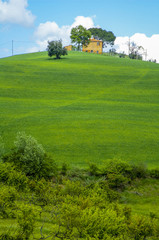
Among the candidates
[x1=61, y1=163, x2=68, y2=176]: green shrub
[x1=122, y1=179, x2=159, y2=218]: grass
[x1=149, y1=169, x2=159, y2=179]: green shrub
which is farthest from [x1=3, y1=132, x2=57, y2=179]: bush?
[x1=149, y1=169, x2=159, y2=179]: green shrub

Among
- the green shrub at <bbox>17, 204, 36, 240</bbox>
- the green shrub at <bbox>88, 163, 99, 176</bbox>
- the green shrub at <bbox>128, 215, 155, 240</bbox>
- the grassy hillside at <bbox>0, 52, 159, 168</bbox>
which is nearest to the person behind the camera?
the green shrub at <bbox>17, 204, 36, 240</bbox>

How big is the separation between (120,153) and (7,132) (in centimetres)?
1422

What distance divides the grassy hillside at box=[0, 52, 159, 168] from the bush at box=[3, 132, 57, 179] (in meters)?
3.41

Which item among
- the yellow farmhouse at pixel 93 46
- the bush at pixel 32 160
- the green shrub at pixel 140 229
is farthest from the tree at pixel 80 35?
the green shrub at pixel 140 229

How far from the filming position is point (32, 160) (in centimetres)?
2666

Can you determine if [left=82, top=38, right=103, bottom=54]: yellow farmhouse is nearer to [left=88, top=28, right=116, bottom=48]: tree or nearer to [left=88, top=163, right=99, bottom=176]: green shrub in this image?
[left=88, top=28, right=116, bottom=48]: tree

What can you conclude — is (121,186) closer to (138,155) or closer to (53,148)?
(138,155)

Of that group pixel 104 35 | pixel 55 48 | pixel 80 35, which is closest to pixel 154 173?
pixel 55 48

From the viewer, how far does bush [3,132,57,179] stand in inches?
1043

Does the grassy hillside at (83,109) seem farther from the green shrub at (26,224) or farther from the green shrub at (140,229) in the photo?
the green shrub at (26,224)

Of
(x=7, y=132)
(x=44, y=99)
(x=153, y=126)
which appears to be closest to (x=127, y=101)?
(x=153, y=126)

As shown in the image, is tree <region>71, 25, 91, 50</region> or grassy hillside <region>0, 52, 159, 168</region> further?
tree <region>71, 25, 91, 50</region>

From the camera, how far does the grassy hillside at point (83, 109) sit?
33.2m

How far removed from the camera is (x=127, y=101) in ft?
161
